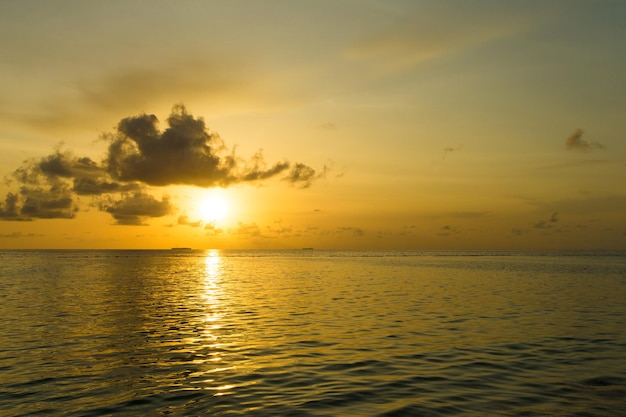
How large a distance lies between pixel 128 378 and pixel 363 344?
42.9 feet

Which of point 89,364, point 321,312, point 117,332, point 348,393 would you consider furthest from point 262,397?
point 321,312

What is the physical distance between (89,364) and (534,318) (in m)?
32.0

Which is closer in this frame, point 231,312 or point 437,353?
point 437,353

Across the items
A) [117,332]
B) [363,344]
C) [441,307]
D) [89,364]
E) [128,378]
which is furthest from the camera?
[441,307]

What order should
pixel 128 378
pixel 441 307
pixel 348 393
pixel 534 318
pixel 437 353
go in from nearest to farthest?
pixel 348 393
pixel 128 378
pixel 437 353
pixel 534 318
pixel 441 307

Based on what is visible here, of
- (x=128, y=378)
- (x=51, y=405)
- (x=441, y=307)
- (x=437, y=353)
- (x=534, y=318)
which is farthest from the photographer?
(x=441, y=307)

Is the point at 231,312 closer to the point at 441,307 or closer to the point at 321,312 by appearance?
the point at 321,312

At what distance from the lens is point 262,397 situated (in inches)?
723

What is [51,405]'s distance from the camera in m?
17.5

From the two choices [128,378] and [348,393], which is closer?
[348,393]

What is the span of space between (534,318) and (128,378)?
101 ft

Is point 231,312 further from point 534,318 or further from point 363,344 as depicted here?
point 534,318

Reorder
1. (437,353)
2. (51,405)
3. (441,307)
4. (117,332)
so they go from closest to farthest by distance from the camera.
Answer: (51,405), (437,353), (117,332), (441,307)

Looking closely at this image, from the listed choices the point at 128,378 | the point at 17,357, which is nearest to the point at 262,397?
the point at 128,378
